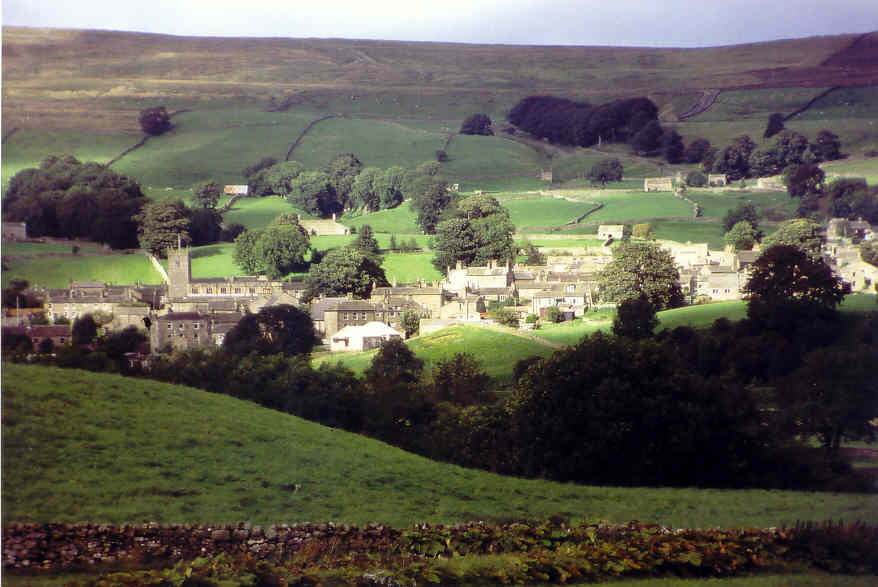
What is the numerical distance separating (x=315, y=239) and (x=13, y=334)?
250 centimetres

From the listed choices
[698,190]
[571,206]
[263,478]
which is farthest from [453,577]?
[698,190]

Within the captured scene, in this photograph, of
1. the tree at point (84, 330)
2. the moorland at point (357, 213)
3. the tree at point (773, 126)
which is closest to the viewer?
the moorland at point (357, 213)

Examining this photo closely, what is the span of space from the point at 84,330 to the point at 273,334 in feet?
4.81

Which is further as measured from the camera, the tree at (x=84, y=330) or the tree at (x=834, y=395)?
the tree at (x=834, y=395)

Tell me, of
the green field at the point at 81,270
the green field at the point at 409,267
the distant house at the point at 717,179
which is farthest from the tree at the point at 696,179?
the green field at the point at 81,270

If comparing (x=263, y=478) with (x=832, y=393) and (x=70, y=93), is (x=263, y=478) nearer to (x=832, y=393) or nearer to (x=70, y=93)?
(x=70, y=93)

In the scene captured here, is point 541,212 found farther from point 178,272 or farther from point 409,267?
point 178,272

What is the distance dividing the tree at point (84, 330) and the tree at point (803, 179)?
608cm

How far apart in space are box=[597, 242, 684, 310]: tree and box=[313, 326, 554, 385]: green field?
78 centimetres

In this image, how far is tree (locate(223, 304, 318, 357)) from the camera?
21.2ft

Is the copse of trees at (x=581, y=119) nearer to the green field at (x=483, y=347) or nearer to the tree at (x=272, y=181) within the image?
the green field at (x=483, y=347)

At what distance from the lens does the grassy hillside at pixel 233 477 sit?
18.2 feet

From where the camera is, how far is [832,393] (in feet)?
21.0

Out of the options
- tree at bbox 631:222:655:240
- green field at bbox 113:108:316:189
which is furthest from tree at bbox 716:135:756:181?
green field at bbox 113:108:316:189
